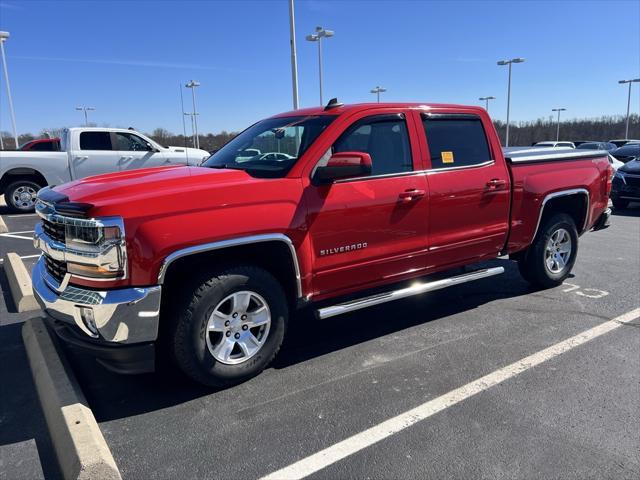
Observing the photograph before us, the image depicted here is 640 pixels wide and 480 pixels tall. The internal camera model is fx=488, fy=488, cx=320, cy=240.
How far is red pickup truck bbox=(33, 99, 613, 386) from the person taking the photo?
118 inches

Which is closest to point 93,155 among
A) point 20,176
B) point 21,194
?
point 20,176

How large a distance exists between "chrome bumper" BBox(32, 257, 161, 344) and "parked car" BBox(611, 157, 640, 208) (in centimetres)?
1363

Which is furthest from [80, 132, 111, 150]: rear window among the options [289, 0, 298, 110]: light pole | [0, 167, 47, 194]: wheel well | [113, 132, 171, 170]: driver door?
[289, 0, 298, 110]: light pole

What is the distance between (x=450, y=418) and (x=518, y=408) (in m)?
0.49

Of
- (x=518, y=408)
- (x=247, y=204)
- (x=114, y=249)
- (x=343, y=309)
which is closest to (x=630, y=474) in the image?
(x=518, y=408)

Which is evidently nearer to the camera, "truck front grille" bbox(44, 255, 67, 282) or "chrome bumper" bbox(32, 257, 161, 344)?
"chrome bumper" bbox(32, 257, 161, 344)

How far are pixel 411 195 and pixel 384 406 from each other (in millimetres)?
1771

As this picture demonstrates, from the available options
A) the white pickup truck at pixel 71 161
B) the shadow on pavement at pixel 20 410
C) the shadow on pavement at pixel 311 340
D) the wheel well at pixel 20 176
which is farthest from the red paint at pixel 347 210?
the wheel well at pixel 20 176

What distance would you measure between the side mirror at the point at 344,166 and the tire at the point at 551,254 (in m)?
2.90

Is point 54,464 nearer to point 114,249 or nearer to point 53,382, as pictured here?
point 53,382

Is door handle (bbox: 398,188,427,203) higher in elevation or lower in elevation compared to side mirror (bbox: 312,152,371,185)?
lower

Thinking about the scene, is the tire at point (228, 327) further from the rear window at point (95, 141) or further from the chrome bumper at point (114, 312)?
the rear window at point (95, 141)

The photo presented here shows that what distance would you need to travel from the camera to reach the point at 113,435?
2.98 metres

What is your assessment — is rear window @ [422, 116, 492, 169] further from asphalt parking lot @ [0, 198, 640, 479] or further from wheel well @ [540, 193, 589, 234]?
asphalt parking lot @ [0, 198, 640, 479]
